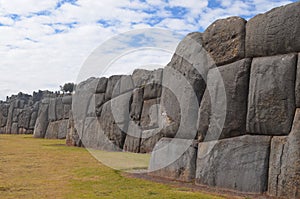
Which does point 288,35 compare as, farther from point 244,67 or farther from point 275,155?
point 275,155

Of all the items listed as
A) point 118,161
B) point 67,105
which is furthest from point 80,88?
point 118,161

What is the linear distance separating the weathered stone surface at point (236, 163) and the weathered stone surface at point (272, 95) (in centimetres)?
31

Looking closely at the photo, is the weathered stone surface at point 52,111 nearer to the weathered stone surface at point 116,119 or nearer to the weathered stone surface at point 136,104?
the weathered stone surface at point 116,119

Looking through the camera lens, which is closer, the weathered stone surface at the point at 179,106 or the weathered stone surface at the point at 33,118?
the weathered stone surface at the point at 179,106

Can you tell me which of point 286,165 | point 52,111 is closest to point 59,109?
point 52,111

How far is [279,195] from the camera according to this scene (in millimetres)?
6617

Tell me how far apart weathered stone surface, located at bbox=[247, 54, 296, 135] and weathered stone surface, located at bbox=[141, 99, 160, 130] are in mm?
9099

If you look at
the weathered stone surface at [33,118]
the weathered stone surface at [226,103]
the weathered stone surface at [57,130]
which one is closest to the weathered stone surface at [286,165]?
the weathered stone surface at [226,103]

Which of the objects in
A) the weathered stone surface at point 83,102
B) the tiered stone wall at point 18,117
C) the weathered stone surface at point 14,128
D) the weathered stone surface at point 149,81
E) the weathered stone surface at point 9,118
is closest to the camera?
the weathered stone surface at point 149,81

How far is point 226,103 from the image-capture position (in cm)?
812

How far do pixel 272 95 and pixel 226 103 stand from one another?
A: 122 centimetres

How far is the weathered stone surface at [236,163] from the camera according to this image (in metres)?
7.12

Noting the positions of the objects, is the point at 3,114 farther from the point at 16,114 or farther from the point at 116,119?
the point at 116,119

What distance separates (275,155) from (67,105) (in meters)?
23.6
